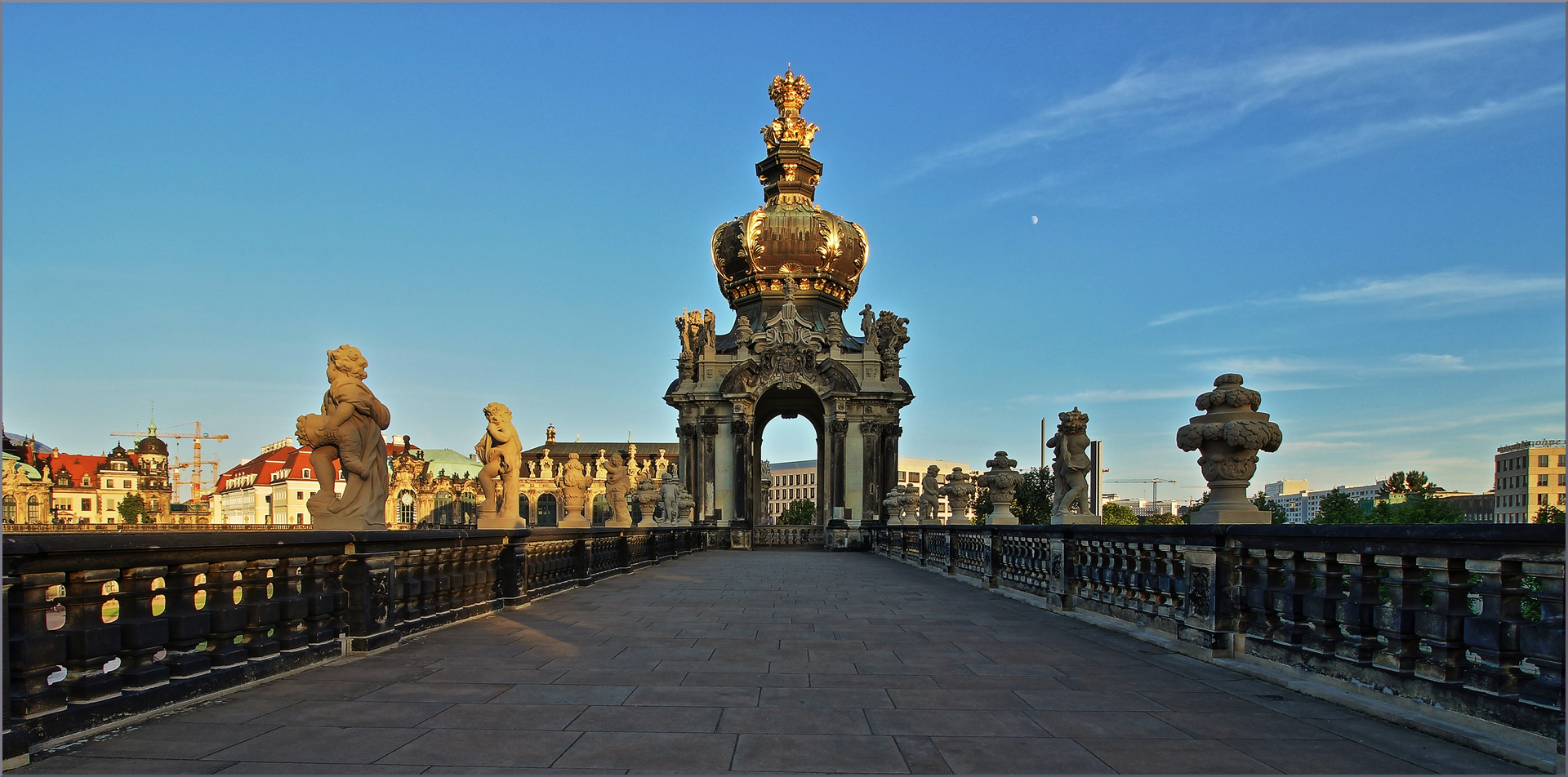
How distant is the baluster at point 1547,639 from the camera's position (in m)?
4.81

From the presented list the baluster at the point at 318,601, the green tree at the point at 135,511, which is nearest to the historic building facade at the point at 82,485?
the green tree at the point at 135,511

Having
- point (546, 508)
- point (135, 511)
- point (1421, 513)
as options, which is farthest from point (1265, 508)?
point (546, 508)

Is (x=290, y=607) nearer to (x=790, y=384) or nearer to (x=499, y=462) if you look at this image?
(x=499, y=462)

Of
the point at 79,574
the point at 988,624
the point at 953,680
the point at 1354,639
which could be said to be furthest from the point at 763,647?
the point at 79,574

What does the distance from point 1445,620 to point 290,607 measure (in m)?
7.87

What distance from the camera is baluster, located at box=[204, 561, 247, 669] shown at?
21.8ft

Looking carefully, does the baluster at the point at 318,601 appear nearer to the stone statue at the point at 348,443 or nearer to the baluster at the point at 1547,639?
the stone statue at the point at 348,443

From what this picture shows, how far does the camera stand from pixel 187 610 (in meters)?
6.34

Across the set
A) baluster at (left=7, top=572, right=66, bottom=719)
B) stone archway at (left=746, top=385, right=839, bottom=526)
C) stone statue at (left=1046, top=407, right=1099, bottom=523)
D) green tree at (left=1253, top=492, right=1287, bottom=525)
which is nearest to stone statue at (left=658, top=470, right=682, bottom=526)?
stone archway at (left=746, top=385, right=839, bottom=526)

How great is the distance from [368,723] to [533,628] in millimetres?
4810

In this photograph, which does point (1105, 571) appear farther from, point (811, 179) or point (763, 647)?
point (811, 179)

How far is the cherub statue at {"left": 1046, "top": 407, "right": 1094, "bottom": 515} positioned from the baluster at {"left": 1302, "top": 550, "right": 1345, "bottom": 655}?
8.46 meters

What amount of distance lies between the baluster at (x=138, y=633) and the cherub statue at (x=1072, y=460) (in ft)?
41.3

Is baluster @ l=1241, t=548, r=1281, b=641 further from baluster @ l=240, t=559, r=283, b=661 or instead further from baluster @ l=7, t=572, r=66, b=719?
baluster @ l=7, t=572, r=66, b=719
